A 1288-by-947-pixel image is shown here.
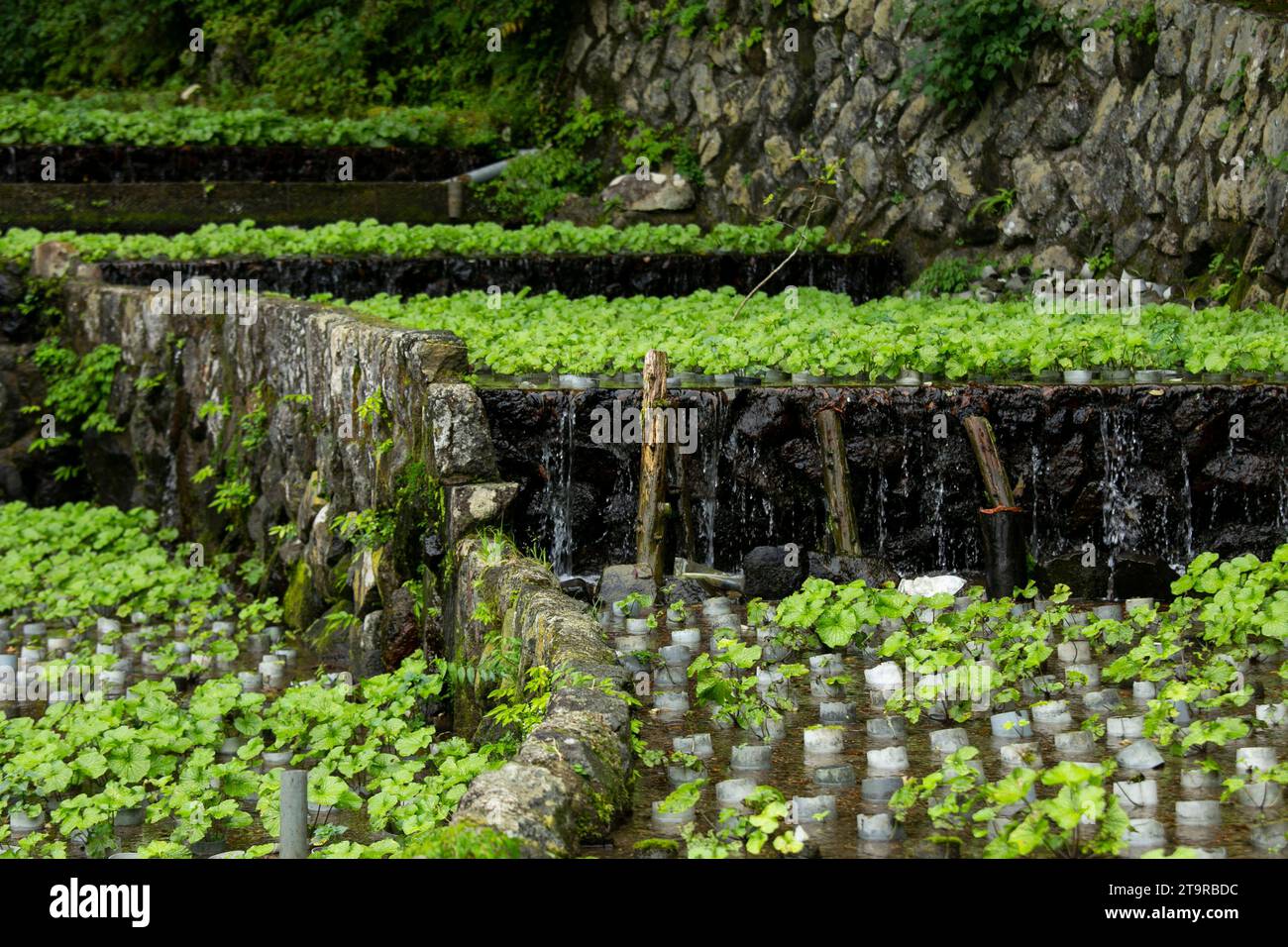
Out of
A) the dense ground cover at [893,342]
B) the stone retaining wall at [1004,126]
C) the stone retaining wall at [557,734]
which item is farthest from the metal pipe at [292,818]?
the stone retaining wall at [1004,126]

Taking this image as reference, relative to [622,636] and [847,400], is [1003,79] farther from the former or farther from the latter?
[622,636]

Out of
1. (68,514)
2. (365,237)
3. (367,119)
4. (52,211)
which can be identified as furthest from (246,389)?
(367,119)

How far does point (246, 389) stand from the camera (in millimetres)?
11023

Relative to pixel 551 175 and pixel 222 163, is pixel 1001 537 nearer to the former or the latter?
pixel 551 175

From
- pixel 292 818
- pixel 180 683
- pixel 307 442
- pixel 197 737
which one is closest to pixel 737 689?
pixel 292 818

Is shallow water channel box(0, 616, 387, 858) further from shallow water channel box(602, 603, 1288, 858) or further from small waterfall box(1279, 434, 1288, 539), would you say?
small waterfall box(1279, 434, 1288, 539)

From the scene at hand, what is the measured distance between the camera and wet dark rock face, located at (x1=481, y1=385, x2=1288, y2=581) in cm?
901

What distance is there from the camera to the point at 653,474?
829 cm

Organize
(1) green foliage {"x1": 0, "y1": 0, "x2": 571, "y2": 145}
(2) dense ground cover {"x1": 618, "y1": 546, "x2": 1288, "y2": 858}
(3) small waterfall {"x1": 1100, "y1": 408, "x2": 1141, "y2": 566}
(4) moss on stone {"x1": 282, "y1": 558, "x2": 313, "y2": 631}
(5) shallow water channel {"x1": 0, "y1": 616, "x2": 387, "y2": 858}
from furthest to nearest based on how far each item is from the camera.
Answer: (1) green foliage {"x1": 0, "y1": 0, "x2": 571, "y2": 145}, (4) moss on stone {"x1": 282, "y1": 558, "x2": 313, "y2": 631}, (3) small waterfall {"x1": 1100, "y1": 408, "x2": 1141, "y2": 566}, (5) shallow water channel {"x1": 0, "y1": 616, "x2": 387, "y2": 858}, (2) dense ground cover {"x1": 618, "y1": 546, "x2": 1288, "y2": 858}

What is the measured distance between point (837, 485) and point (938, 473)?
0.65 m

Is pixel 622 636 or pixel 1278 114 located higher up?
pixel 1278 114

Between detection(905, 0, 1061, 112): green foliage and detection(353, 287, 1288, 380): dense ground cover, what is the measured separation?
398 centimetres

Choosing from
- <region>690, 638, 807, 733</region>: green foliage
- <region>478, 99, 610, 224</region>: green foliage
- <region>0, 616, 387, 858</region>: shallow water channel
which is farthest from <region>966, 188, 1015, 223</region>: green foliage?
<region>690, 638, 807, 733</region>: green foliage
